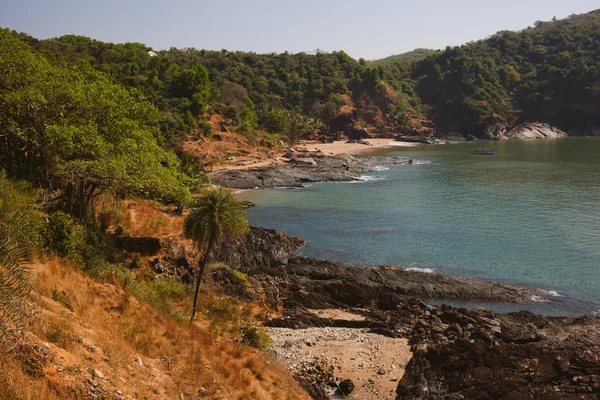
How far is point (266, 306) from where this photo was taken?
31828 mm

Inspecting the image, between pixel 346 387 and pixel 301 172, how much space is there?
68417 mm

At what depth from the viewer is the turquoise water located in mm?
40438

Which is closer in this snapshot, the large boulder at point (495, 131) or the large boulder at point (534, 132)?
the large boulder at point (495, 131)

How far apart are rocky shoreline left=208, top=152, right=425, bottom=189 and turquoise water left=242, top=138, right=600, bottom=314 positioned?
13.5 feet

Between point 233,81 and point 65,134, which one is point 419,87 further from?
point 65,134

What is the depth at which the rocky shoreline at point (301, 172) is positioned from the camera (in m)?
80.7

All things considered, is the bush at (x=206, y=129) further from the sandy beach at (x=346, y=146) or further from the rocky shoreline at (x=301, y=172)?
the sandy beach at (x=346, y=146)

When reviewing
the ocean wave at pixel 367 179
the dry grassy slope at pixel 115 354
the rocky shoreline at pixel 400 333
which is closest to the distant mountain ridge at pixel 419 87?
the ocean wave at pixel 367 179

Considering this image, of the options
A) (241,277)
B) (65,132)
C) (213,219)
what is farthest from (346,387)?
(65,132)

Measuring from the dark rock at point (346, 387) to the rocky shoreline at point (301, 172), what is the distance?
2320 inches

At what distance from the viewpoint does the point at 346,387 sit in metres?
21.3

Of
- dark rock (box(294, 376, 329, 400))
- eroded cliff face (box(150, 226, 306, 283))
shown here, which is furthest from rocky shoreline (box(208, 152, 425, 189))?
dark rock (box(294, 376, 329, 400))

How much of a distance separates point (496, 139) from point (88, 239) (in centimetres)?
16041

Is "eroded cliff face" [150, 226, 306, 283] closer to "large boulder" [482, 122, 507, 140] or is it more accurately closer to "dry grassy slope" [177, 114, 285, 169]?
"dry grassy slope" [177, 114, 285, 169]
